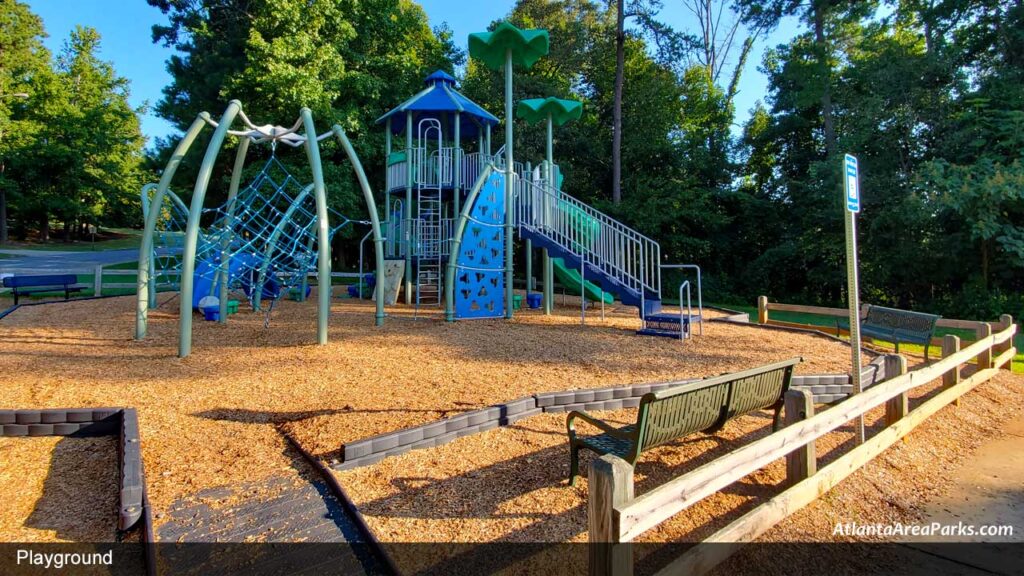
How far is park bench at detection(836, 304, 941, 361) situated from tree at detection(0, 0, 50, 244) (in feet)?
134

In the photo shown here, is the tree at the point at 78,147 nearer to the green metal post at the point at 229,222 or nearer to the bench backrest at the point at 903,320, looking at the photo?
the green metal post at the point at 229,222

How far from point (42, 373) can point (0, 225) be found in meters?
40.5

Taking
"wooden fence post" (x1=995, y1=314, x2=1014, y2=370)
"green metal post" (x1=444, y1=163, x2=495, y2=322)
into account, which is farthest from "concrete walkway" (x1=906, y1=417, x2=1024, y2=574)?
"green metal post" (x1=444, y1=163, x2=495, y2=322)

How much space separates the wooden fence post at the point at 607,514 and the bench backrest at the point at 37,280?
16.2 m

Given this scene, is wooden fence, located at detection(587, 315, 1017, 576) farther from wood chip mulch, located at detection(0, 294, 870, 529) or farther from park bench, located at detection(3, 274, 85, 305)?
park bench, located at detection(3, 274, 85, 305)

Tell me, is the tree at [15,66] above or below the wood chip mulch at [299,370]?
above

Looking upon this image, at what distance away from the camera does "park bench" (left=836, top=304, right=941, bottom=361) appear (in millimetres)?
7473

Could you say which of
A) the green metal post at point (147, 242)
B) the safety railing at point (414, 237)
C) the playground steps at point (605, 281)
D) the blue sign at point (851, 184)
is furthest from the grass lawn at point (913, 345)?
the green metal post at point (147, 242)

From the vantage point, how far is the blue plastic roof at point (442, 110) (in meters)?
15.9

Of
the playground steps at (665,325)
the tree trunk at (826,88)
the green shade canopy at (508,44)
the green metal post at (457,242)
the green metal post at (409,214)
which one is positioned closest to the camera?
the playground steps at (665,325)

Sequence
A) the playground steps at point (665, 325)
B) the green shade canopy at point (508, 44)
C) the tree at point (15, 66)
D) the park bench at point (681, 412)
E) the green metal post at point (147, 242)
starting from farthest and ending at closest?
the tree at point (15, 66), the green shade canopy at point (508, 44), the playground steps at point (665, 325), the green metal post at point (147, 242), the park bench at point (681, 412)

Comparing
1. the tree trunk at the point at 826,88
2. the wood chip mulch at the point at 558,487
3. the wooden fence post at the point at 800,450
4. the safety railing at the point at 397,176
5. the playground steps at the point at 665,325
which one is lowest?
the wood chip mulch at the point at 558,487

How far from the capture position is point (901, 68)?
16516 mm

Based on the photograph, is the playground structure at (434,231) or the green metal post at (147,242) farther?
the playground structure at (434,231)
